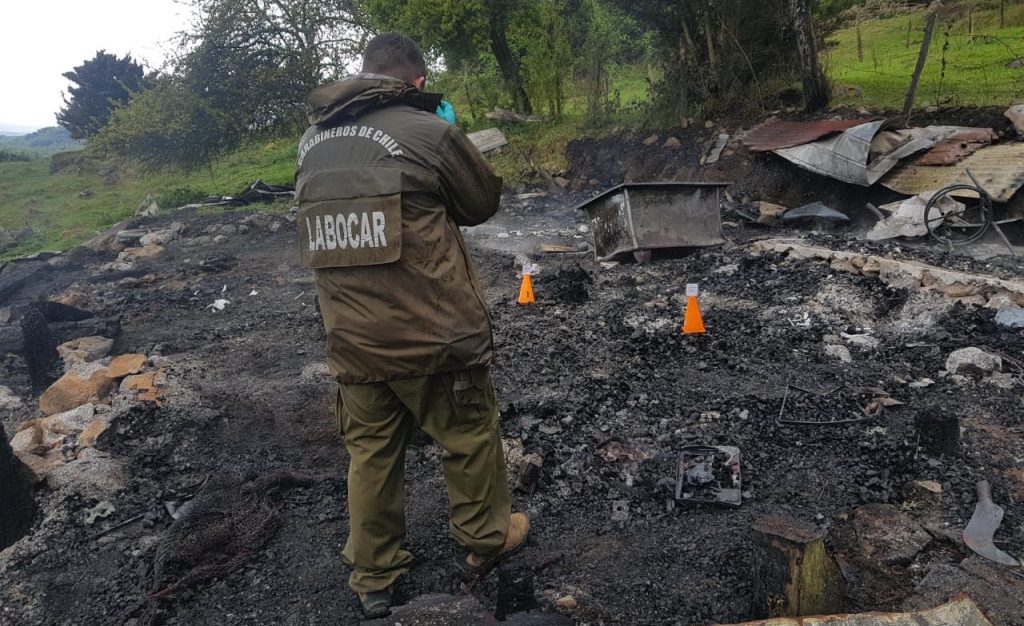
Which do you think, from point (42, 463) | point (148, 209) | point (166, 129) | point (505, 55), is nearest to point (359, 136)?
point (42, 463)

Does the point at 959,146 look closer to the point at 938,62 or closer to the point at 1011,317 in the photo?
the point at 1011,317

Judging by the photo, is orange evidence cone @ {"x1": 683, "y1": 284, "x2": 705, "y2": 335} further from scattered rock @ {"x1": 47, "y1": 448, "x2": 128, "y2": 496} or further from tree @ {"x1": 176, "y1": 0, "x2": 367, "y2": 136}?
tree @ {"x1": 176, "y1": 0, "x2": 367, "y2": 136}

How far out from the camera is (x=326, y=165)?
2297mm

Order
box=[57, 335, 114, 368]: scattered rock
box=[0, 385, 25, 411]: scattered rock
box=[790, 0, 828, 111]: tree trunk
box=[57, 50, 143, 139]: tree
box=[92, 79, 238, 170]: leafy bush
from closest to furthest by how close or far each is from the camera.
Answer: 1. box=[0, 385, 25, 411]: scattered rock
2. box=[57, 335, 114, 368]: scattered rock
3. box=[790, 0, 828, 111]: tree trunk
4. box=[92, 79, 238, 170]: leafy bush
5. box=[57, 50, 143, 139]: tree

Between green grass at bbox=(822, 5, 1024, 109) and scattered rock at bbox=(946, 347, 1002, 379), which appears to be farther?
green grass at bbox=(822, 5, 1024, 109)

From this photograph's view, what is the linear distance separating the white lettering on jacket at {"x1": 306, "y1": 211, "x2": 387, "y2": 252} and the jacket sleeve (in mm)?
276

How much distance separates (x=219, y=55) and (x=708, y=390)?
1872 centimetres

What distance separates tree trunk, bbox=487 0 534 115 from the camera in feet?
53.6

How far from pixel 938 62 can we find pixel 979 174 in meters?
6.78

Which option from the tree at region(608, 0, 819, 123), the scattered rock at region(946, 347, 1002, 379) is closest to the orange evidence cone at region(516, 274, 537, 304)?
the scattered rock at region(946, 347, 1002, 379)

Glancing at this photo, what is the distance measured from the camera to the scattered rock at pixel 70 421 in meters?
4.02

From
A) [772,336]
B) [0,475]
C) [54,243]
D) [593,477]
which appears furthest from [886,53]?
[54,243]

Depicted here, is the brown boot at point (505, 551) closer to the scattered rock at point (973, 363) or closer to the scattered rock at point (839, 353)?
the scattered rock at point (839, 353)

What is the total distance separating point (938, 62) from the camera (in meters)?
13.1
